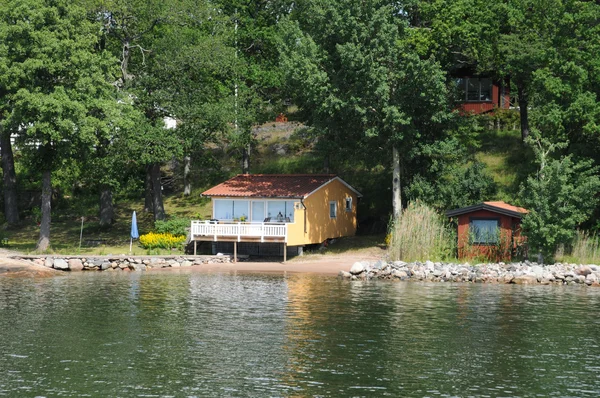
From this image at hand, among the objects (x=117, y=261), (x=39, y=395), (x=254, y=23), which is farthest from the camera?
(x=254, y=23)

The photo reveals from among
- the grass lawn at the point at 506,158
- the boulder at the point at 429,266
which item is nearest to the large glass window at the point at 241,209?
the boulder at the point at 429,266

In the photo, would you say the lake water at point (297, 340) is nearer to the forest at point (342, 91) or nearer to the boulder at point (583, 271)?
the boulder at point (583, 271)

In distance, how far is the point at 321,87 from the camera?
48562mm

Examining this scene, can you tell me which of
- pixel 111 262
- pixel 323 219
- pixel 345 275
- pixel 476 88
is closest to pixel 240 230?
pixel 323 219

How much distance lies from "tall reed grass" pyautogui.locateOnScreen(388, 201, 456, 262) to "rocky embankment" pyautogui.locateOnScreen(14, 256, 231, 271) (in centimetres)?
1046

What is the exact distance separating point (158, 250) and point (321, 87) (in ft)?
43.1

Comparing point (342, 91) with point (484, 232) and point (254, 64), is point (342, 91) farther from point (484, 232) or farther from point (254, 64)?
point (254, 64)

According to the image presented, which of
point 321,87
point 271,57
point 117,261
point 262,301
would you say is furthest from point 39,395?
point 271,57

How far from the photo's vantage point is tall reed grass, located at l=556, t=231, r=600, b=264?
141 feet

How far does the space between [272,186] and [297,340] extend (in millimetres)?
26243

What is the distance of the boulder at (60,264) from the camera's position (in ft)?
151

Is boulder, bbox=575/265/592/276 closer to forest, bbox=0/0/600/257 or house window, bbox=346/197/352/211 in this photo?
forest, bbox=0/0/600/257

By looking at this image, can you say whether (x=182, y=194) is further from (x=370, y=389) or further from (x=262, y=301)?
(x=370, y=389)

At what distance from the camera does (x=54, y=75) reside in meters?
48.1
